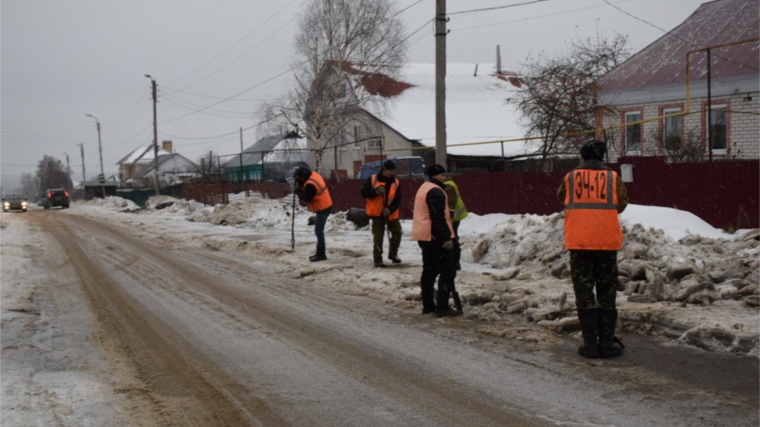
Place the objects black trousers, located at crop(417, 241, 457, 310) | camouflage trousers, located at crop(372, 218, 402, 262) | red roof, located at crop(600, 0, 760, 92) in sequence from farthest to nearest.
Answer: red roof, located at crop(600, 0, 760, 92)
camouflage trousers, located at crop(372, 218, 402, 262)
black trousers, located at crop(417, 241, 457, 310)

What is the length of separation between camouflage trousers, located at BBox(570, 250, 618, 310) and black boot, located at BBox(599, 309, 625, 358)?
7cm

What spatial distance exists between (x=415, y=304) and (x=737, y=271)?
3879 mm

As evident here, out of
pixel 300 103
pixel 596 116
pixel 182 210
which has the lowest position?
pixel 182 210

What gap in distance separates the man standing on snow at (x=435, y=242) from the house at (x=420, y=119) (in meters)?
31.1

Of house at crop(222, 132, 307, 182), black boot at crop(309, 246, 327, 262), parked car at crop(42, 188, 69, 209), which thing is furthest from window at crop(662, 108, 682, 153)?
parked car at crop(42, 188, 69, 209)

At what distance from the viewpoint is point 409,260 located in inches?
497

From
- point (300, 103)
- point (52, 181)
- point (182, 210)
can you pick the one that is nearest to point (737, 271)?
point (182, 210)

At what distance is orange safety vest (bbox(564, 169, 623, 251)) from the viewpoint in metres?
6.14

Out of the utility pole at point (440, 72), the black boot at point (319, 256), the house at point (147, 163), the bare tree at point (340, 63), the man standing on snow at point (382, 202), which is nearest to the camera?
the man standing on snow at point (382, 202)

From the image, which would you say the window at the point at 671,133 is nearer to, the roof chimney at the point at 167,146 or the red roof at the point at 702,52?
the red roof at the point at 702,52

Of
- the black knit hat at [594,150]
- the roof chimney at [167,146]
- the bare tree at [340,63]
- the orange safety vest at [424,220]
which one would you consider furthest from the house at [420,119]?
the roof chimney at [167,146]

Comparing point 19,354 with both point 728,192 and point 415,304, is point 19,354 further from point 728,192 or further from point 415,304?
point 728,192

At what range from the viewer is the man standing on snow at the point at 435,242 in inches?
313

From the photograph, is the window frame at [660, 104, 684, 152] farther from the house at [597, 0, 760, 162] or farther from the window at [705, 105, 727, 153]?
the window at [705, 105, 727, 153]
